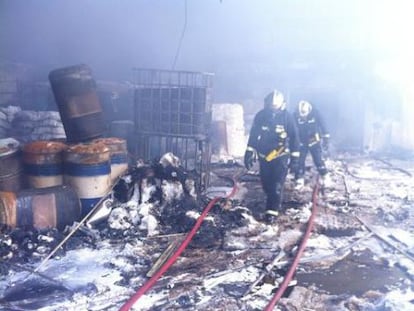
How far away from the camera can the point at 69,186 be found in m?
6.91

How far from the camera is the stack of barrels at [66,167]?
21.1 feet

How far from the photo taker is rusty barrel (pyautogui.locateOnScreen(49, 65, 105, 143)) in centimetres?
763

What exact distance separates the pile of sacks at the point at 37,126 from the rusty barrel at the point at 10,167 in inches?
99.1

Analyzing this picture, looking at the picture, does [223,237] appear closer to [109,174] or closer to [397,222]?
[109,174]

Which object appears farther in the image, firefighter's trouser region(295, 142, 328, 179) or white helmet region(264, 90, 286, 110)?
firefighter's trouser region(295, 142, 328, 179)

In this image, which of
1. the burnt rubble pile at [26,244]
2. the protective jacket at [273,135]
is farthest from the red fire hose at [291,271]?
the burnt rubble pile at [26,244]

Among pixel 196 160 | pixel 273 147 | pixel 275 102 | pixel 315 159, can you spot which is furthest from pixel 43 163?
pixel 315 159

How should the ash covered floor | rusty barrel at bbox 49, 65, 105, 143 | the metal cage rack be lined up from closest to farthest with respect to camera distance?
the ash covered floor → rusty barrel at bbox 49, 65, 105, 143 → the metal cage rack

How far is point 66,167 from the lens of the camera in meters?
7.11

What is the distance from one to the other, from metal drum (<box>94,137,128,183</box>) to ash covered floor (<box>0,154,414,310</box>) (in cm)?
64

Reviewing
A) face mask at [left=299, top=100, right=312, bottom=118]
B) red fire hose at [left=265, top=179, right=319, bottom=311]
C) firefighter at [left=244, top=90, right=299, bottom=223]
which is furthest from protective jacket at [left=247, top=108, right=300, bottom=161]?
face mask at [left=299, top=100, right=312, bottom=118]

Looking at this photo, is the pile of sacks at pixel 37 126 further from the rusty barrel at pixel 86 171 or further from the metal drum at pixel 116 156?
the rusty barrel at pixel 86 171

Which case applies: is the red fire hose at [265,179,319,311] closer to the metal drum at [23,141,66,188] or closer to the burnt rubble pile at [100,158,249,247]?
the burnt rubble pile at [100,158,249,247]

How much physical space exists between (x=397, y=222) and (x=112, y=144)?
476 centimetres
